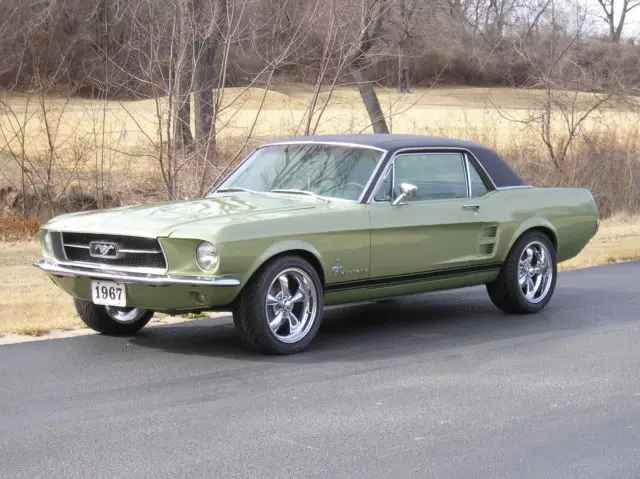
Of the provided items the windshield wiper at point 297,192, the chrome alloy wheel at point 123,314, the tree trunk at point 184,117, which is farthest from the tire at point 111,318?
the tree trunk at point 184,117

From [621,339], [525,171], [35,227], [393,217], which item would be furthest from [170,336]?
[525,171]

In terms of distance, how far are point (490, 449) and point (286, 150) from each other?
14.4 ft

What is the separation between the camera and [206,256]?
7.98 m

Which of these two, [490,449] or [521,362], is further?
[521,362]

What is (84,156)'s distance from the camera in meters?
19.3

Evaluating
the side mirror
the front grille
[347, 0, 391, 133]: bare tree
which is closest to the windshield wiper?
the side mirror

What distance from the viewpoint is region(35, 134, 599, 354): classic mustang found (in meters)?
8.06

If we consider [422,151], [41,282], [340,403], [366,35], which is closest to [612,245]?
[366,35]

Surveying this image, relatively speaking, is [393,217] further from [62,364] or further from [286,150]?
[62,364]

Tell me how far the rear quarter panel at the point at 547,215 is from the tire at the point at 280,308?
2.20 m

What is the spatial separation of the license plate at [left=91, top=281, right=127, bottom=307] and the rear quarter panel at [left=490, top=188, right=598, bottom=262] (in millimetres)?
3331

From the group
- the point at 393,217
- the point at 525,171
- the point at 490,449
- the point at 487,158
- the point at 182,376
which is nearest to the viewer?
the point at 490,449

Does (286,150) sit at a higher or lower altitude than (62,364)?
higher

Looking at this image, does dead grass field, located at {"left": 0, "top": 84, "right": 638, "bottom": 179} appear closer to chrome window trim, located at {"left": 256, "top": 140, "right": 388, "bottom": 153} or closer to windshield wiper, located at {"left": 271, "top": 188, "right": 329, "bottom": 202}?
chrome window trim, located at {"left": 256, "top": 140, "right": 388, "bottom": 153}
